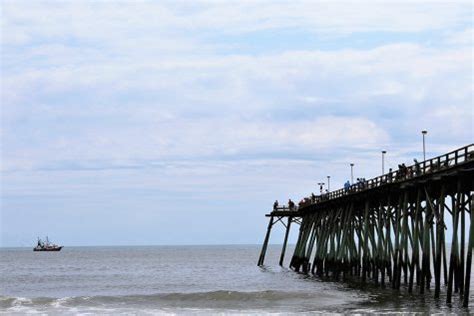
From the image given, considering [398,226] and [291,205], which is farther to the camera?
[291,205]

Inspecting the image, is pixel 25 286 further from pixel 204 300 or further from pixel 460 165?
pixel 460 165

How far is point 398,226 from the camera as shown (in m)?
45.5

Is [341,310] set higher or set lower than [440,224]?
lower

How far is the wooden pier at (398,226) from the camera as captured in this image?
122ft

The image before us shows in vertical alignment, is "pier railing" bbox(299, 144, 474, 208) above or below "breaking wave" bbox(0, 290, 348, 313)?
above

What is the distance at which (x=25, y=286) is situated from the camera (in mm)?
70125

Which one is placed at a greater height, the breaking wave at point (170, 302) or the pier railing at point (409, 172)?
the pier railing at point (409, 172)

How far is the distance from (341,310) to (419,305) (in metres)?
3.48

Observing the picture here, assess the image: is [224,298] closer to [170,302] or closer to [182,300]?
[182,300]

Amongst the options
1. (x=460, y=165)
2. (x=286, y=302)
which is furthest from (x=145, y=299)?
(x=460, y=165)

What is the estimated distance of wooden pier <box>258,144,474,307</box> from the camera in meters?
37.2

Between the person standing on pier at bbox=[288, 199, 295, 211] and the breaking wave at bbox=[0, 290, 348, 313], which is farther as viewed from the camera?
the person standing on pier at bbox=[288, 199, 295, 211]

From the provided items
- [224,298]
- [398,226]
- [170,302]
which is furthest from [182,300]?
[398,226]

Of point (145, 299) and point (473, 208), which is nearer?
point (473, 208)
